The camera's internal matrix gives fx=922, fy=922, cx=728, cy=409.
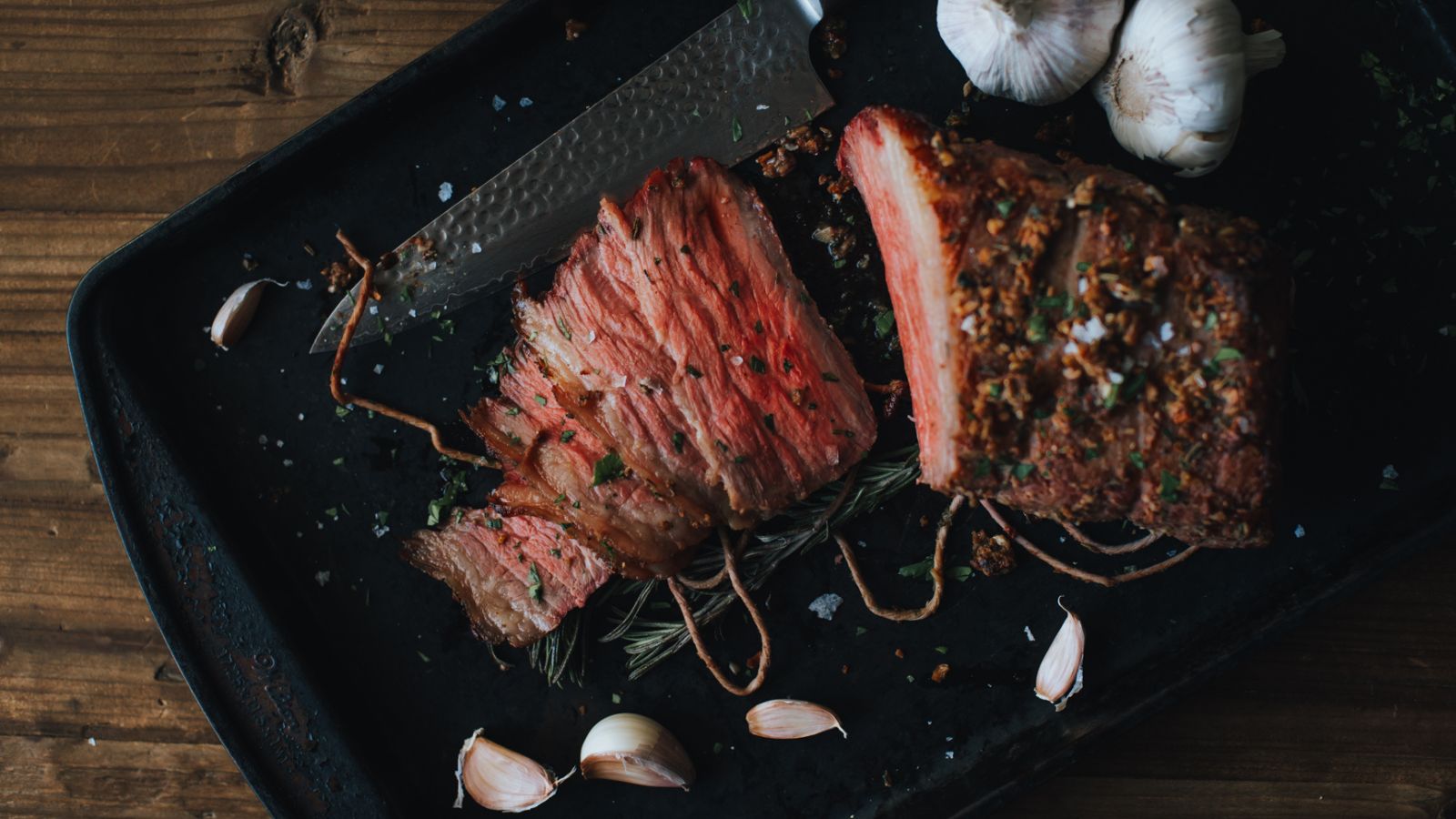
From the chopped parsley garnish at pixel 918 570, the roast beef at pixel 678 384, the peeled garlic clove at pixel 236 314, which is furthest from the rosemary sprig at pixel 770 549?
the peeled garlic clove at pixel 236 314

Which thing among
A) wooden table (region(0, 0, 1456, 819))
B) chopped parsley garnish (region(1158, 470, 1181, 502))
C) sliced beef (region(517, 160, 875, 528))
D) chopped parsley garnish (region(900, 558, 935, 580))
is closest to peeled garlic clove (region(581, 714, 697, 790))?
sliced beef (region(517, 160, 875, 528))

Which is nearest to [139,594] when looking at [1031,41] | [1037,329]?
[1037,329]

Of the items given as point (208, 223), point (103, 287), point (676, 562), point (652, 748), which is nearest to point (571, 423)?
point (676, 562)

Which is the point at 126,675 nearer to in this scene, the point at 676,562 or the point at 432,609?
the point at 432,609

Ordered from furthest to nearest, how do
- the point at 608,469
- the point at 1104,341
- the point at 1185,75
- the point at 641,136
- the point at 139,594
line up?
the point at 139,594
the point at 641,136
the point at 608,469
the point at 1185,75
the point at 1104,341

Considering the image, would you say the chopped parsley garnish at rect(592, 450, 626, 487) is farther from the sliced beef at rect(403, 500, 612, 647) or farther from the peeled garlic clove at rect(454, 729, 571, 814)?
the peeled garlic clove at rect(454, 729, 571, 814)

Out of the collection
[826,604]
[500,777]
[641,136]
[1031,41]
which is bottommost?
[500,777]

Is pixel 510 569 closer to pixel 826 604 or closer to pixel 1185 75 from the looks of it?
pixel 826 604
